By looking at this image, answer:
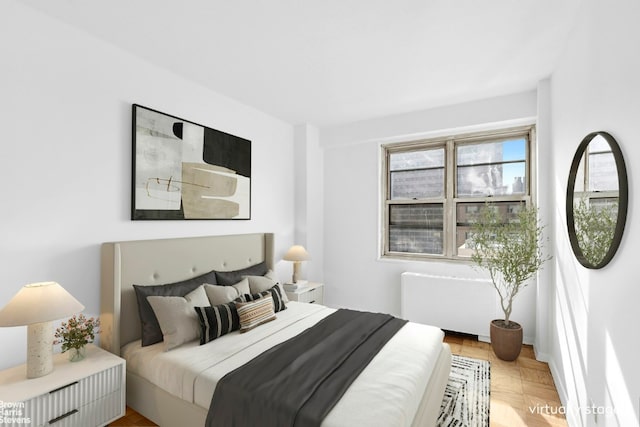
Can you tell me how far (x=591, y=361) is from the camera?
5.59ft

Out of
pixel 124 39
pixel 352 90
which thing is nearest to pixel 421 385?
pixel 352 90

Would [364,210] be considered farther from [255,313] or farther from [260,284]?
[255,313]

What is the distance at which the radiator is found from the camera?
3.41m

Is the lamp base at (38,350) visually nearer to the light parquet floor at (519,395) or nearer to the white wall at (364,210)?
the light parquet floor at (519,395)

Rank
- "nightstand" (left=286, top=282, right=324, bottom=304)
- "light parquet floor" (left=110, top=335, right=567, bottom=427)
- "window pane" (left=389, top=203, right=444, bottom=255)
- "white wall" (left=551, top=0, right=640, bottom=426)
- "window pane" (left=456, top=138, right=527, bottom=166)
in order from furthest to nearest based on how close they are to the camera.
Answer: "window pane" (left=389, top=203, right=444, bottom=255)
"nightstand" (left=286, top=282, right=324, bottom=304)
"window pane" (left=456, top=138, right=527, bottom=166)
"light parquet floor" (left=110, top=335, right=567, bottom=427)
"white wall" (left=551, top=0, right=640, bottom=426)

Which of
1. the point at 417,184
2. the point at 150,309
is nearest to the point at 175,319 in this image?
the point at 150,309

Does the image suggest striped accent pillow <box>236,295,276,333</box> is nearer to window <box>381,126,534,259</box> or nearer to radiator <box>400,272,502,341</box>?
radiator <box>400,272,502,341</box>

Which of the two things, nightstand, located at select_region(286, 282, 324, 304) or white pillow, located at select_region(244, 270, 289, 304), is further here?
nightstand, located at select_region(286, 282, 324, 304)

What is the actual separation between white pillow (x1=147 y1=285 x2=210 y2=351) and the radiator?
2479 millimetres

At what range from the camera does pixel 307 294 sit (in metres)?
3.79

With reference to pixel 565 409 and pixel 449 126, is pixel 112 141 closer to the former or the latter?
pixel 449 126

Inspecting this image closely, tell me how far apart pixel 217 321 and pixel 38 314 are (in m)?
1.01

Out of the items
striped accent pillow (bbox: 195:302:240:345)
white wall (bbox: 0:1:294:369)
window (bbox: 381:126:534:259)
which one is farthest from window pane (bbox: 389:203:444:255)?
white wall (bbox: 0:1:294:369)

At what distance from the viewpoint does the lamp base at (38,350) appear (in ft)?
5.57
